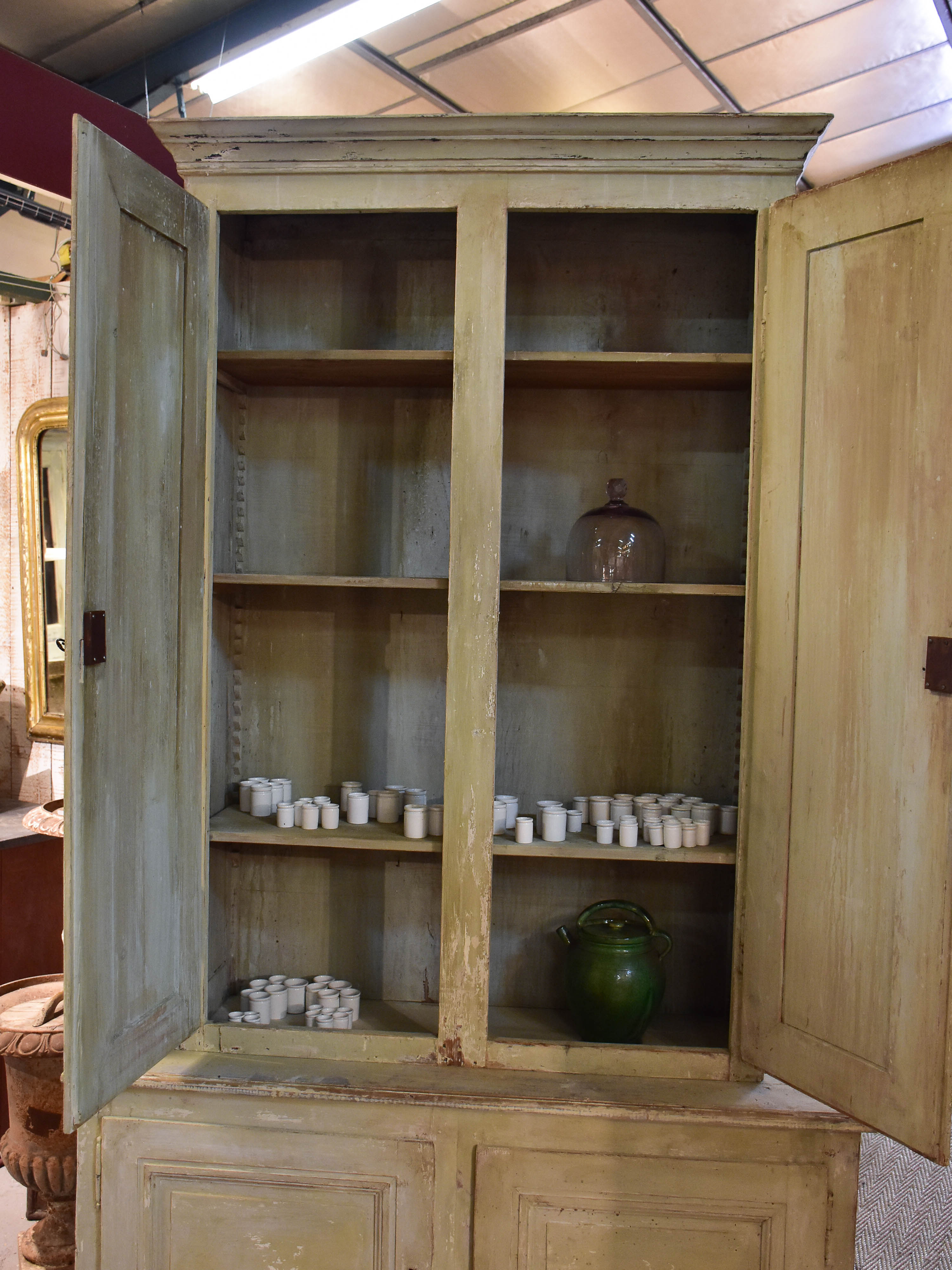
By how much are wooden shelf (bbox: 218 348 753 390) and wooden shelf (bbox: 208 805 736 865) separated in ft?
3.48

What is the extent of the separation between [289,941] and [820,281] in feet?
6.58

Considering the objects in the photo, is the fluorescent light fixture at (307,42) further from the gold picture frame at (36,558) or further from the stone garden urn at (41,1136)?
the stone garden urn at (41,1136)

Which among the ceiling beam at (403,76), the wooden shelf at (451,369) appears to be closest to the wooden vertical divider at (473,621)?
the wooden shelf at (451,369)

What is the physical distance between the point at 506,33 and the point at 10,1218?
4.32m

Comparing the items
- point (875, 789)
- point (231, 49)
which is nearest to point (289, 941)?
point (875, 789)

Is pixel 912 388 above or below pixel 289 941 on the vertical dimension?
above

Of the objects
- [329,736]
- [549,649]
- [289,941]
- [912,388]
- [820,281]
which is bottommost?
[289,941]

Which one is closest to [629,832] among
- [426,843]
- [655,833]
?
[655,833]

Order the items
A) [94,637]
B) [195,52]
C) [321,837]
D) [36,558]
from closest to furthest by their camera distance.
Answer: [94,637] < [321,837] < [195,52] < [36,558]

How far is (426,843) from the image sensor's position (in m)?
2.07

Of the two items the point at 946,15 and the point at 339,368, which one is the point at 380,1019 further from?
the point at 946,15

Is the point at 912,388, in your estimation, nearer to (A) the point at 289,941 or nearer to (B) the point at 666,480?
(B) the point at 666,480

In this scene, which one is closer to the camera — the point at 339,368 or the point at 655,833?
the point at 655,833

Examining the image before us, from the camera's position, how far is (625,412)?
2416 mm
